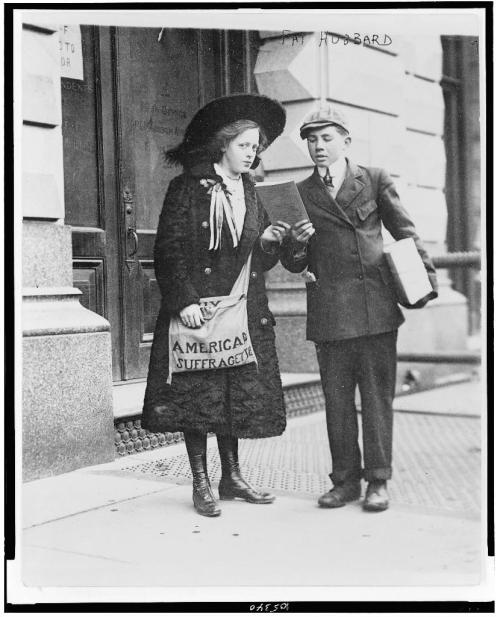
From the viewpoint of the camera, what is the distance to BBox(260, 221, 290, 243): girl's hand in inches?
176

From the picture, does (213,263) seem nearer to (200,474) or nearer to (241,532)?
(200,474)

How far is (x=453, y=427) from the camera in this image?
6.62 m

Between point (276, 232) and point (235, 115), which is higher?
point (235, 115)

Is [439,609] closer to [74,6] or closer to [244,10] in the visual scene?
[244,10]

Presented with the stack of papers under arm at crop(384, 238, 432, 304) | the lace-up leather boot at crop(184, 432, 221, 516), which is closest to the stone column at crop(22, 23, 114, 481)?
the lace-up leather boot at crop(184, 432, 221, 516)

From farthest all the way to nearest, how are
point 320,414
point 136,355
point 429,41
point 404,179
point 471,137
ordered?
point 471,137, point 320,414, point 404,179, point 136,355, point 429,41

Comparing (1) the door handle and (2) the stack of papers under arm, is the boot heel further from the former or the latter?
(1) the door handle

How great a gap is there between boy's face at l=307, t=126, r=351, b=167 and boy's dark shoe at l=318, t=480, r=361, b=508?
172 centimetres

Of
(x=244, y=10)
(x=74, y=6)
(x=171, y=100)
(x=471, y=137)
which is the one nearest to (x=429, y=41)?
(x=244, y=10)

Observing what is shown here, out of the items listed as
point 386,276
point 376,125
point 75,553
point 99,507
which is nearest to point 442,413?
point 376,125

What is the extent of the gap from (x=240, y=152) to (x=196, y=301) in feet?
2.63

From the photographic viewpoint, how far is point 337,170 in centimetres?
454

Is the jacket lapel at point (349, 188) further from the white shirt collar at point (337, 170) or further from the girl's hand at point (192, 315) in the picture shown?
the girl's hand at point (192, 315)

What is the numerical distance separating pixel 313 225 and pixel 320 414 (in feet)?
8.87
